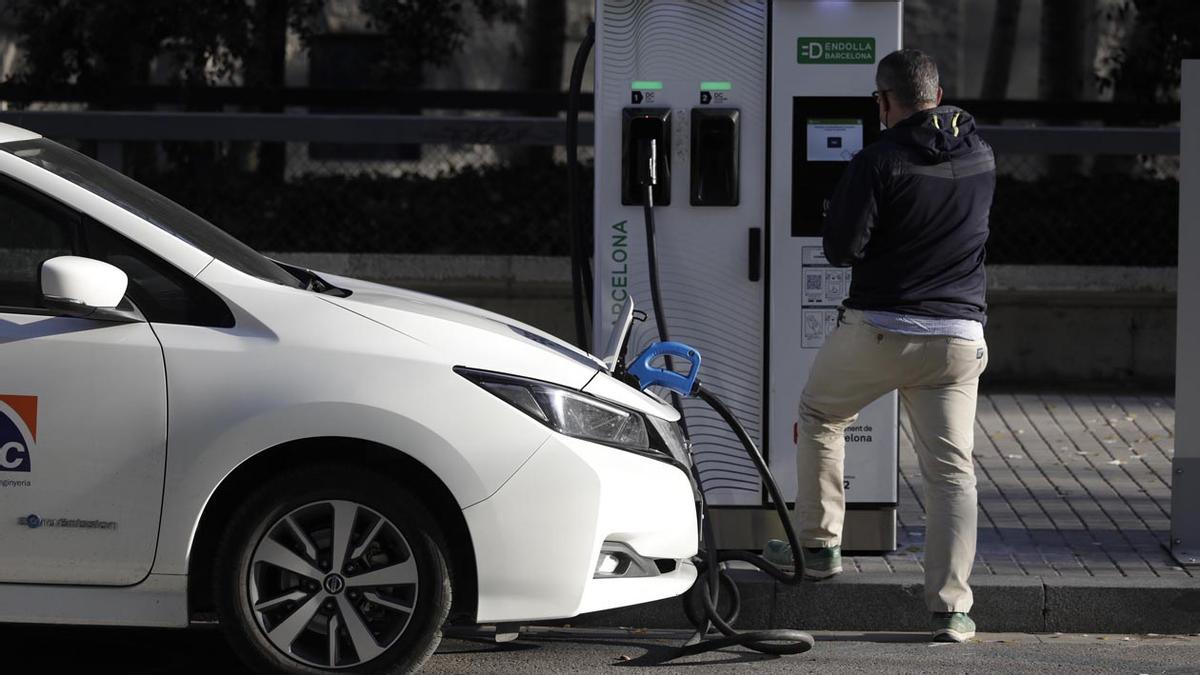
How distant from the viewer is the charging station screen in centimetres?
577

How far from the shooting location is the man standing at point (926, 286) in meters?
5.07

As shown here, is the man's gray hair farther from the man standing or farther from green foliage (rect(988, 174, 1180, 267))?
green foliage (rect(988, 174, 1180, 267))

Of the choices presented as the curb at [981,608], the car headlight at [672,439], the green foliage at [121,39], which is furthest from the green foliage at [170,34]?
the car headlight at [672,439]

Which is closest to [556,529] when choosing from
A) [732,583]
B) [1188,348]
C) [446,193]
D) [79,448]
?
[732,583]

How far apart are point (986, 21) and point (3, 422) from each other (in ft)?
59.6

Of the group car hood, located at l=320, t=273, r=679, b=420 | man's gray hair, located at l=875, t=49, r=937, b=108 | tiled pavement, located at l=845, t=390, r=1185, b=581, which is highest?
man's gray hair, located at l=875, t=49, r=937, b=108

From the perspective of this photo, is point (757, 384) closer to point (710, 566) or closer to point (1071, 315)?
point (710, 566)

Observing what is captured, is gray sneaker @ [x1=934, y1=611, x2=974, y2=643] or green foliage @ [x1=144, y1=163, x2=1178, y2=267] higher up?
green foliage @ [x1=144, y1=163, x2=1178, y2=267]

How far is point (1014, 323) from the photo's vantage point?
9.61m

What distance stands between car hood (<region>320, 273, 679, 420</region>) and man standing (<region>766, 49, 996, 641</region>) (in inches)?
29.1

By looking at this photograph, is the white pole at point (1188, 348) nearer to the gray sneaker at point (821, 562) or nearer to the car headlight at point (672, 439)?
the gray sneaker at point (821, 562)

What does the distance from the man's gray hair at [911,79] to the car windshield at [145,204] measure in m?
1.96

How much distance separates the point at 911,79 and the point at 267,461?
2297 millimetres

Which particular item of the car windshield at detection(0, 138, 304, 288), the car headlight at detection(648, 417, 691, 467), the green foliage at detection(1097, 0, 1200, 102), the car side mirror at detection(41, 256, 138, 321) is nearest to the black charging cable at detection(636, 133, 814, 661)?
the car headlight at detection(648, 417, 691, 467)
